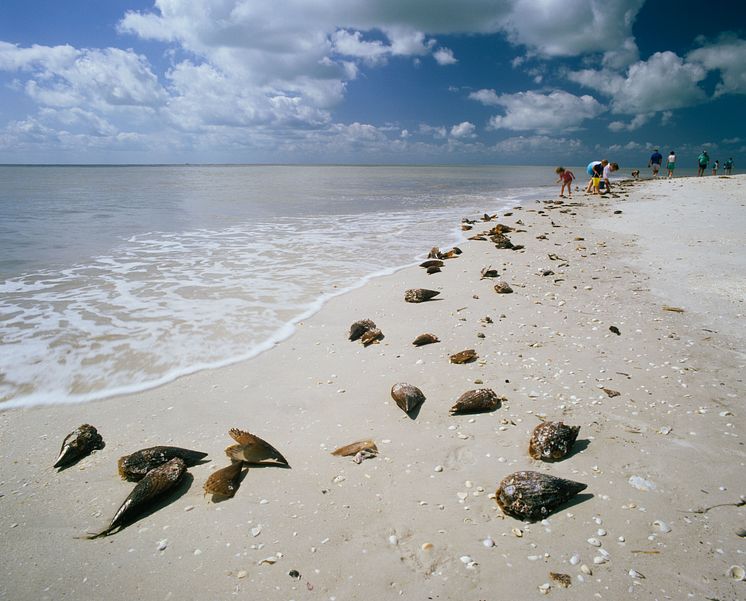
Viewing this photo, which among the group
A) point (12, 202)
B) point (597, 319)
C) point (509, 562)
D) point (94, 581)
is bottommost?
point (94, 581)

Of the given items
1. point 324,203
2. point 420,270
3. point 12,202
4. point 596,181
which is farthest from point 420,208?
point 12,202

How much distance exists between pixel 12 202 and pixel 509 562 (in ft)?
109

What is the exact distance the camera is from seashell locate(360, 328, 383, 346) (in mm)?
5245

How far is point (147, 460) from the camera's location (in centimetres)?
306

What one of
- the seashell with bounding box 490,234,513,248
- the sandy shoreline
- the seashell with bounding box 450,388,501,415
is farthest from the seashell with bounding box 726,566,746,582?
the seashell with bounding box 490,234,513,248

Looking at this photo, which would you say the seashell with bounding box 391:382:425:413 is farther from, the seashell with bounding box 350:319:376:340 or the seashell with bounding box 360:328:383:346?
the seashell with bounding box 350:319:376:340

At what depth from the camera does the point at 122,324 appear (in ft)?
20.2

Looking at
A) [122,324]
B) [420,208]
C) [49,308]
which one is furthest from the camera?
[420,208]

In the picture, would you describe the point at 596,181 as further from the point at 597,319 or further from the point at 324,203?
the point at 597,319

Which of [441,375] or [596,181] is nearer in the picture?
[441,375]

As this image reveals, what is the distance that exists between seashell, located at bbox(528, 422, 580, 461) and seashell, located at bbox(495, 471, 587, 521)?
1.10 ft

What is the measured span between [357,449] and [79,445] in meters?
2.29

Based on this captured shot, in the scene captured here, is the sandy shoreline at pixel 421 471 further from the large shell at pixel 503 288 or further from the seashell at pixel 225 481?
the large shell at pixel 503 288

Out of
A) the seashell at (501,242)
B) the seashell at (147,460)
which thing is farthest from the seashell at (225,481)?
the seashell at (501,242)
